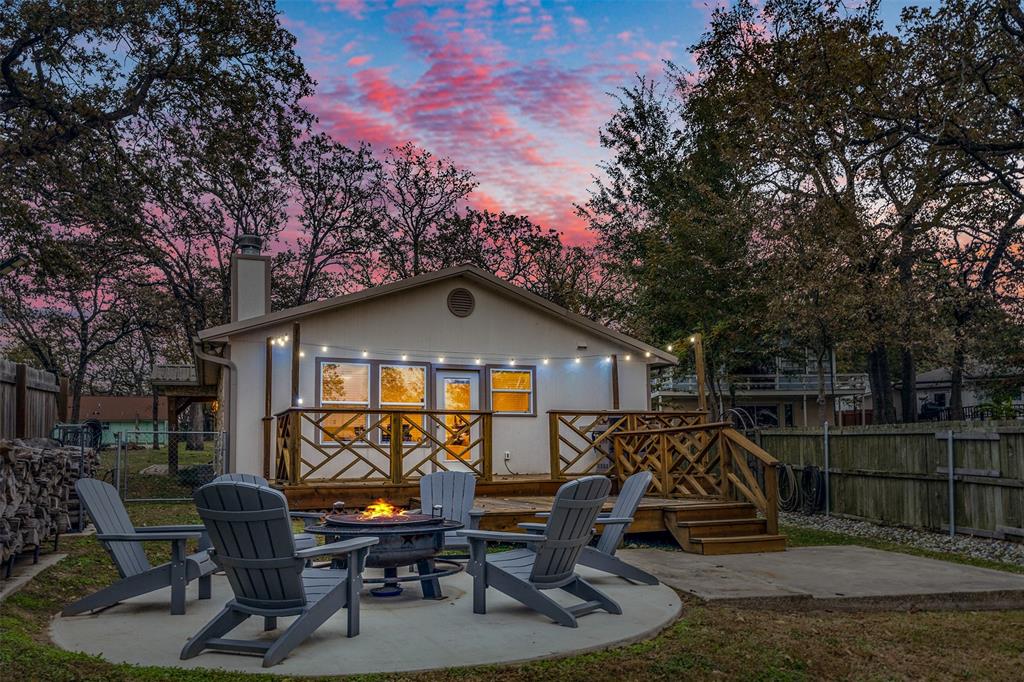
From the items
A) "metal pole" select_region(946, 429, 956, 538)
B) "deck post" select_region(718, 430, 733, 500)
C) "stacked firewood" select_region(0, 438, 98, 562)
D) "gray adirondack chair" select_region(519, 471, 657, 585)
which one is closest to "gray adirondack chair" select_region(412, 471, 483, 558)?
"gray adirondack chair" select_region(519, 471, 657, 585)

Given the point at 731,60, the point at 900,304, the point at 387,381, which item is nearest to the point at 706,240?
the point at 731,60

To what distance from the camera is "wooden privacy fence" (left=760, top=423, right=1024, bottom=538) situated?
10.0 meters

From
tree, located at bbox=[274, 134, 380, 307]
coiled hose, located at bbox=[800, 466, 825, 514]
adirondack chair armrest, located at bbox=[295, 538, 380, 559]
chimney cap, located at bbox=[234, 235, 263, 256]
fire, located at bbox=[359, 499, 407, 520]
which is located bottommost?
coiled hose, located at bbox=[800, 466, 825, 514]

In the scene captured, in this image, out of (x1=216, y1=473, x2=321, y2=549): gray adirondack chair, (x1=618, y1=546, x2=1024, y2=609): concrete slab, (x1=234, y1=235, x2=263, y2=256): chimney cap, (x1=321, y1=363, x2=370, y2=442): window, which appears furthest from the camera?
(x1=234, y1=235, x2=263, y2=256): chimney cap

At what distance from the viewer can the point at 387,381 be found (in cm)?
1323

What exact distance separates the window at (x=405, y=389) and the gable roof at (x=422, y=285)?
120 centimetres

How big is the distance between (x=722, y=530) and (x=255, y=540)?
6.19 meters

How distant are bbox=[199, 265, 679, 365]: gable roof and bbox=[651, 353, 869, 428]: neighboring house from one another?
1664cm

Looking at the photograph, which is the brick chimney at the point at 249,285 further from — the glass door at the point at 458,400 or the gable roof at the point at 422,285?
the glass door at the point at 458,400

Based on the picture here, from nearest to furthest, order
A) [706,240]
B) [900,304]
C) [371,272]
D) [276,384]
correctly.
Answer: [276,384]
[900,304]
[706,240]
[371,272]

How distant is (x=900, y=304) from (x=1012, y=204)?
3539 mm

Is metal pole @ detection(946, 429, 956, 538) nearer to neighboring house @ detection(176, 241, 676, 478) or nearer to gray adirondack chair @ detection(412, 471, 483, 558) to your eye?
neighboring house @ detection(176, 241, 676, 478)

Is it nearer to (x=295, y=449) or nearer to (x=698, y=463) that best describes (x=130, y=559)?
(x=295, y=449)

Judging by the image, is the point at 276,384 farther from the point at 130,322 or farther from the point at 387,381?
the point at 130,322
